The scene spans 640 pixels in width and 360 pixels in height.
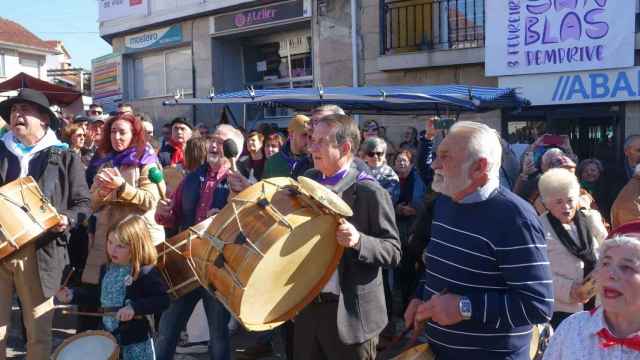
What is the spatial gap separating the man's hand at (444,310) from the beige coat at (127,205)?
8.32ft

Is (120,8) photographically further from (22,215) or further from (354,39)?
(22,215)

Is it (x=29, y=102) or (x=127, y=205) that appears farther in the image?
(x=127, y=205)

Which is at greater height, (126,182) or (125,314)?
(126,182)

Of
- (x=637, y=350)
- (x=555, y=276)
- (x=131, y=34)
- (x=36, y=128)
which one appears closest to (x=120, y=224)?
(x=36, y=128)

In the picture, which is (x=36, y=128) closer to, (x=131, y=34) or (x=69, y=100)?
(x=69, y=100)

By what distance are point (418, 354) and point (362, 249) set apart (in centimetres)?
55

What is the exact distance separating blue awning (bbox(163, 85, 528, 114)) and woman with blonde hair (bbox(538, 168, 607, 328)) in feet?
12.2

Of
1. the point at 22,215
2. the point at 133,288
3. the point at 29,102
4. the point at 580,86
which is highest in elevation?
the point at 580,86

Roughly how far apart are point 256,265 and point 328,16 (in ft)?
38.8

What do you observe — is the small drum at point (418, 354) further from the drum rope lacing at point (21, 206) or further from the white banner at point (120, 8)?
the white banner at point (120, 8)

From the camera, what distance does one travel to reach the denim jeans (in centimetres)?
428

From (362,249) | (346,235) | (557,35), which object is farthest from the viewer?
(557,35)

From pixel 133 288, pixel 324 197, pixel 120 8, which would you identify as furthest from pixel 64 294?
pixel 120 8

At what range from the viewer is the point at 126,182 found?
14.8ft
